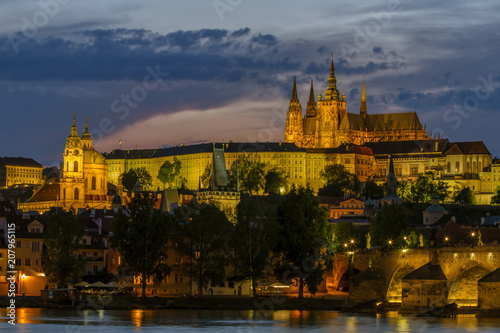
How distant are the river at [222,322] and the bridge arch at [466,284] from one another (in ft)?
7.70

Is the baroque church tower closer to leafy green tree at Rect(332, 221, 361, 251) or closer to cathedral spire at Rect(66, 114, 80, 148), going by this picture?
cathedral spire at Rect(66, 114, 80, 148)

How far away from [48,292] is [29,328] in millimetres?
15016

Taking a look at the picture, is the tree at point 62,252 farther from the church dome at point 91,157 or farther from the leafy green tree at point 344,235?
the church dome at point 91,157

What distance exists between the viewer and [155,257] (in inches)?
3295

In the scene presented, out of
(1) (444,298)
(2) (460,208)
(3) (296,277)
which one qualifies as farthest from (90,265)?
(2) (460,208)

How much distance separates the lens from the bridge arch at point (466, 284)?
73750 millimetres

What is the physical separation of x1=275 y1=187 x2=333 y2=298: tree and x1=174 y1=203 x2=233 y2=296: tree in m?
4.18

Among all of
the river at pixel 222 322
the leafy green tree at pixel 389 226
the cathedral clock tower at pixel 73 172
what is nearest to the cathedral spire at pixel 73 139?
the cathedral clock tower at pixel 73 172

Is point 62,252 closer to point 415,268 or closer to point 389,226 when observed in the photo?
point 415,268

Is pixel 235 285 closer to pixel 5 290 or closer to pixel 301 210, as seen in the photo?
pixel 301 210

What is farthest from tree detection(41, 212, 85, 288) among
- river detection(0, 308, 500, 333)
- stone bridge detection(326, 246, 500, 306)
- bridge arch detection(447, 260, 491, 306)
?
bridge arch detection(447, 260, 491, 306)

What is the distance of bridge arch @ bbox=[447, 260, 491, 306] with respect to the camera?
73.8 metres

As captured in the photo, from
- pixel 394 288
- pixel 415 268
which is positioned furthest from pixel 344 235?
pixel 415 268

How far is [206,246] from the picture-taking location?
8519cm
